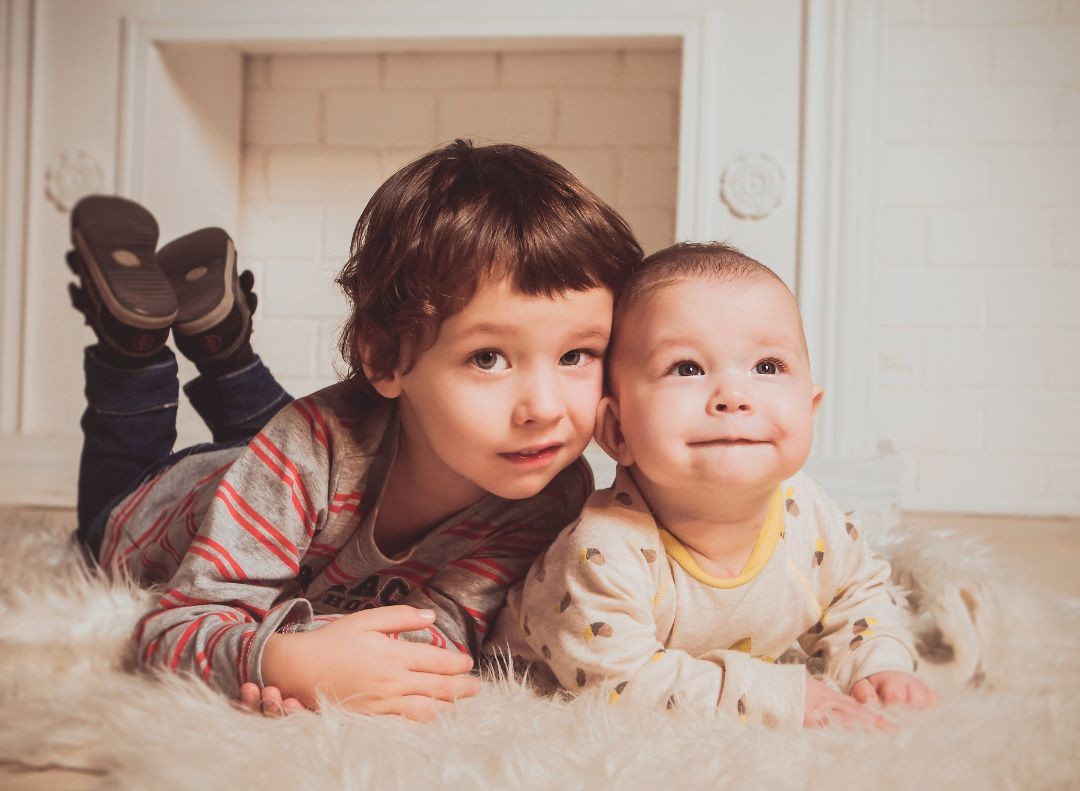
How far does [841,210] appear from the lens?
2.18 metres

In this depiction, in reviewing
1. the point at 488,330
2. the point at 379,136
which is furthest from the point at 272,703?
the point at 379,136

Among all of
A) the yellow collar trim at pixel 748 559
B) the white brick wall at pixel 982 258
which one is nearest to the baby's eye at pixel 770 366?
the yellow collar trim at pixel 748 559

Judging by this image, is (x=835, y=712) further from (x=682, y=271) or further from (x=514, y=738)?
(x=682, y=271)

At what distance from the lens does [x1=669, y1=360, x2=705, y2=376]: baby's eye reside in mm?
768

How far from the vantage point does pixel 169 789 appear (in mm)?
604

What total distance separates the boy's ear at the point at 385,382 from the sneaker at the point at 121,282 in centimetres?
37

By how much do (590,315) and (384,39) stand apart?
170 cm

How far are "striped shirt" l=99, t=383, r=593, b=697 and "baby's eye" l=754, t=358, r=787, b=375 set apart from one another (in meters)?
0.27

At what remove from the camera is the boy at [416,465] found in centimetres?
78

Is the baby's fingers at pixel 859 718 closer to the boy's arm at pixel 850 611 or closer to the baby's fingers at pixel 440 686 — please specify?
the boy's arm at pixel 850 611

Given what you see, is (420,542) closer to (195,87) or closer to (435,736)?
(435,736)

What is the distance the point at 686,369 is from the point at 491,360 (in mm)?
155

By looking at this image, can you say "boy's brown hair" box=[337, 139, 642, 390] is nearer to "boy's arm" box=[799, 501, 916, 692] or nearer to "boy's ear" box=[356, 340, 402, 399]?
"boy's ear" box=[356, 340, 402, 399]

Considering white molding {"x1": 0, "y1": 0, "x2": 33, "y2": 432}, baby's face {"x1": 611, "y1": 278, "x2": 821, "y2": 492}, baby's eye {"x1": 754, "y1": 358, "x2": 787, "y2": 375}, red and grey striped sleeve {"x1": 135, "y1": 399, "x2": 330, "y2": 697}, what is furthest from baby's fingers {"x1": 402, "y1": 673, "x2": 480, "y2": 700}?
white molding {"x1": 0, "y1": 0, "x2": 33, "y2": 432}
